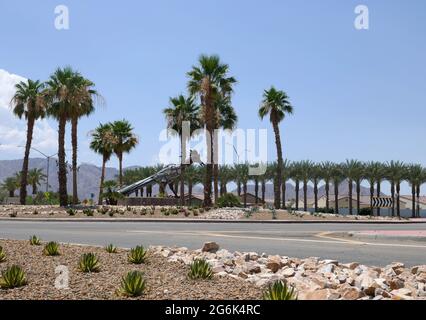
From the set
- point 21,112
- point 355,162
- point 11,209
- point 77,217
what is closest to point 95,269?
point 77,217

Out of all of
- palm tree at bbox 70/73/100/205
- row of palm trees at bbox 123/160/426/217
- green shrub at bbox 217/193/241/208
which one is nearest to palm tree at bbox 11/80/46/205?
palm tree at bbox 70/73/100/205

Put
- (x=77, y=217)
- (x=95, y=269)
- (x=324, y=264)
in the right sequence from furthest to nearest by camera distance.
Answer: (x=77, y=217), (x=324, y=264), (x=95, y=269)

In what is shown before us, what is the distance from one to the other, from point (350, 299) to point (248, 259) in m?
3.84

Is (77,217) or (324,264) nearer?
(324,264)

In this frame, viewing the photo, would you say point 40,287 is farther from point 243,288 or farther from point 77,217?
point 77,217

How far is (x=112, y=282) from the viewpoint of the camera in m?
8.20

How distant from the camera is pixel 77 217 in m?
35.9

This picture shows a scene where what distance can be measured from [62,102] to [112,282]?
39.4m

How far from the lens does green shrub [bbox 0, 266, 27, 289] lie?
7.86m

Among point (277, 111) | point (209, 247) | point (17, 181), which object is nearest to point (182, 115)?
point (277, 111)

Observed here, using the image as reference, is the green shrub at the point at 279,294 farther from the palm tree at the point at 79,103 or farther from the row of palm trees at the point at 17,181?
the row of palm trees at the point at 17,181

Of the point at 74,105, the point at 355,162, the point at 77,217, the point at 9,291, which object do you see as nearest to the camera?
the point at 9,291

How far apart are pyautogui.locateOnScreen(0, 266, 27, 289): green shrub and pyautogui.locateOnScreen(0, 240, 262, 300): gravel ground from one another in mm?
139

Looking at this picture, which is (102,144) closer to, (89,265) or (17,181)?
(17,181)
